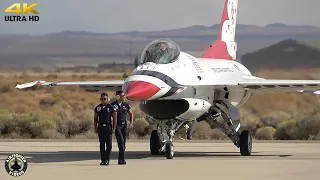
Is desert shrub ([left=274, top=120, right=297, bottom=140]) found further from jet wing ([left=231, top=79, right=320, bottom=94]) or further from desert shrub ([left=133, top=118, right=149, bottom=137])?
jet wing ([left=231, top=79, right=320, bottom=94])

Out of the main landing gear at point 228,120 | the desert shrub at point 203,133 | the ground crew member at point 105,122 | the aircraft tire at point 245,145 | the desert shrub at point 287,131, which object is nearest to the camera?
the ground crew member at point 105,122

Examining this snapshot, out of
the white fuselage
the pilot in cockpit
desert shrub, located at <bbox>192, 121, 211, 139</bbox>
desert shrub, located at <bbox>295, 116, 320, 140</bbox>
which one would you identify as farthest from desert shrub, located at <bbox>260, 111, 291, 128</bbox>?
the pilot in cockpit

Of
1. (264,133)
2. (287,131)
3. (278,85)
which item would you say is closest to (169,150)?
(278,85)

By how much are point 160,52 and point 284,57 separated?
45.7m

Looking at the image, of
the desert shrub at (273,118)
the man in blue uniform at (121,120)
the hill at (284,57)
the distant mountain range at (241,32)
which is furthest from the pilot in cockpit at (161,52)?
the distant mountain range at (241,32)

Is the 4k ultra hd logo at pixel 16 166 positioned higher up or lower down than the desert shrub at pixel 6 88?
lower down

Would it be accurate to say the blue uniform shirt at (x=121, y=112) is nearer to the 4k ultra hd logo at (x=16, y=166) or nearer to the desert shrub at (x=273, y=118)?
the 4k ultra hd logo at (x=16, y=166)

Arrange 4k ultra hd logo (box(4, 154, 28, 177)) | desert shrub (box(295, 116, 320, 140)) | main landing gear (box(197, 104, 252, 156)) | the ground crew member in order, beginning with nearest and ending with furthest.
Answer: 4k ultra hd logo (box(4, 154, 28, 177)), the ground crew member, main landing gear (box(197, 104, 252, 156)), desert shrub (box(295, 116, 320, 140))

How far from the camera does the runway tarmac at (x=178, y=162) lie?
22.4 m

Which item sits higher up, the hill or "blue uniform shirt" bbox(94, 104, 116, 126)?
the hill

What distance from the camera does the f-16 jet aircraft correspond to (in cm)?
2750

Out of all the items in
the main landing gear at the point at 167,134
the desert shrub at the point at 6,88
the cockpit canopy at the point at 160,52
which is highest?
the desert shrub at the point at 6,88

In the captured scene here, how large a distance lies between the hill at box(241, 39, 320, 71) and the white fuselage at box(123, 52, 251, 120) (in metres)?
25.2

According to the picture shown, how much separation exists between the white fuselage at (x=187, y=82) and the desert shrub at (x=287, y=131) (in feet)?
36.7
